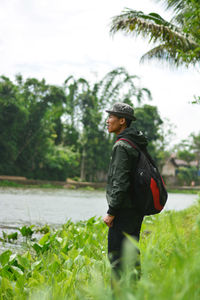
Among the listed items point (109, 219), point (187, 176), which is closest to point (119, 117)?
point (109, 219)

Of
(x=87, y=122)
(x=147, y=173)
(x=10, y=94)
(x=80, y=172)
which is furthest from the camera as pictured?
(x=80, y=172)

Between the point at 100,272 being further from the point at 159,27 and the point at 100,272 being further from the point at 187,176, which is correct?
the point at 187,176

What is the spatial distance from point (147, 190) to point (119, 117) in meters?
0.69

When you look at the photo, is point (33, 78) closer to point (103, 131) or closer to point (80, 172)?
point (103, 131)

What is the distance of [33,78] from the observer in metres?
36.2

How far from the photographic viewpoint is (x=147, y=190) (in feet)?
9.82

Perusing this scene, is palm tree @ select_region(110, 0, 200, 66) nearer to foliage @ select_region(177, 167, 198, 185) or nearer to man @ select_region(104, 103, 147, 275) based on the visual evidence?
man @ select_region(104, 103, 147, 275)

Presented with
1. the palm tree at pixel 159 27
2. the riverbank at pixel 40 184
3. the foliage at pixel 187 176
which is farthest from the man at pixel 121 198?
the foliage at pixel 187 176

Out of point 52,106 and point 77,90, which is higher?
point 77,90

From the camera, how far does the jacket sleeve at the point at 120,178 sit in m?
2.99

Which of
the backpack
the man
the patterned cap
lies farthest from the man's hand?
the patterned cap

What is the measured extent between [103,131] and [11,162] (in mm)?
13400

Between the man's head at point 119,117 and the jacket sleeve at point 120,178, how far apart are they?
28cm

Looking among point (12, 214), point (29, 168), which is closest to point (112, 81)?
point (29, 168)
